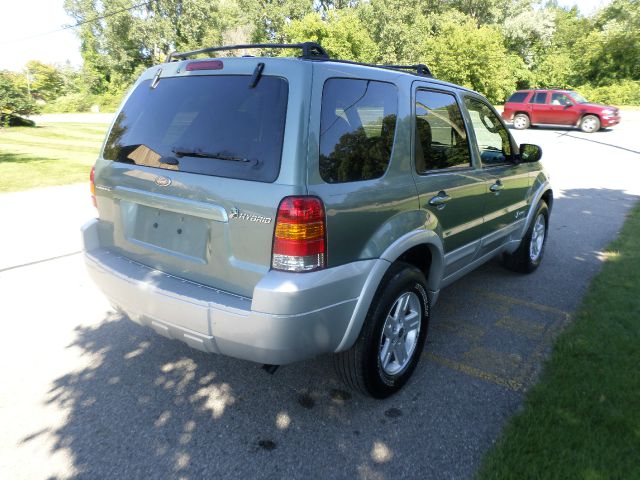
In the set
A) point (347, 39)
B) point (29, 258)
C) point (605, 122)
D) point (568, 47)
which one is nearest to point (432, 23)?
point (347, 39)

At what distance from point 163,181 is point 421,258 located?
5.84 feet

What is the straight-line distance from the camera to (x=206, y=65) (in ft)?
8.38

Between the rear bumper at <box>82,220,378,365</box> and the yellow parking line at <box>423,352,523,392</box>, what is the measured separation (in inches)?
47.8

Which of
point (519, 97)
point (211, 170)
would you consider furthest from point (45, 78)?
point (211, 170)

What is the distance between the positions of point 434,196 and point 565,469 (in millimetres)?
1671

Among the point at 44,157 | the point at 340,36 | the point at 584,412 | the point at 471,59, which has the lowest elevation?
the point at 44,157

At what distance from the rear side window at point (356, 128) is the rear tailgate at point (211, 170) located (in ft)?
0.54

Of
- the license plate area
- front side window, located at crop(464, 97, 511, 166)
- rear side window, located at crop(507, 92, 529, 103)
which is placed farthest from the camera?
rear side window, located at crop(507, 92, 529, 103)

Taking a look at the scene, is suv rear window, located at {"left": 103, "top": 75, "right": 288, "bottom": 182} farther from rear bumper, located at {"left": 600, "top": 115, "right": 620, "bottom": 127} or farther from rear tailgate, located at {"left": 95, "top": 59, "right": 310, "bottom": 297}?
rear bumper, located at {"left": 600, "top": 115, "right": 620, "bottom": 127}

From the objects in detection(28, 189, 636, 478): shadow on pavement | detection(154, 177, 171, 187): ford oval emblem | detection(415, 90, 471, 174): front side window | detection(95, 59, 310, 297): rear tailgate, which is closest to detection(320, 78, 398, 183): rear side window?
detection(95, 59, 310, 297): rear tailgate

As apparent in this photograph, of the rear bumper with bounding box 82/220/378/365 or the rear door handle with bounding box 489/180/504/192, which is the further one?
the rear door handle with bounding box 489/180/504/192

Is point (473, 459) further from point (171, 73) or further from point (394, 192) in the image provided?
point (171, 73)

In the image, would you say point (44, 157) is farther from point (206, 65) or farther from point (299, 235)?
point (299, 235)

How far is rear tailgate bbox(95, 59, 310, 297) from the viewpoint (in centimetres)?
220
